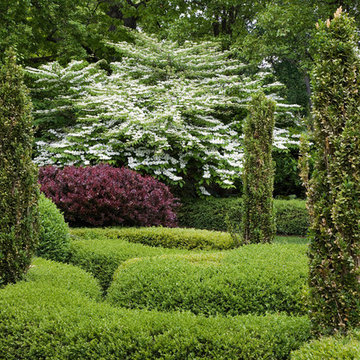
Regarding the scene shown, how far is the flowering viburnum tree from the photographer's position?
9.45m

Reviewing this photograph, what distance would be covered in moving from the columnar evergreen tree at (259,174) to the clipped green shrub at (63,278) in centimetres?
247

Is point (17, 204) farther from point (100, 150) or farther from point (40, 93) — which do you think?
point (40, 93)

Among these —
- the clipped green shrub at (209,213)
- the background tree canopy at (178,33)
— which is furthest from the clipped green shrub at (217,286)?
the background tree canopy at (178,33)

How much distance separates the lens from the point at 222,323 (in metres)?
2.92

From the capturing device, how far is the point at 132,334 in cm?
287

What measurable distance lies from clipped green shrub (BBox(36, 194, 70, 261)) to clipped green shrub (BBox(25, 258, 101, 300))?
58 cm

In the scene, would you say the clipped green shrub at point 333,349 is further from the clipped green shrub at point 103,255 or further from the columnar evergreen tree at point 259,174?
the clipped green shrub at point 103,255

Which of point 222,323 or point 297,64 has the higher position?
point 297,64

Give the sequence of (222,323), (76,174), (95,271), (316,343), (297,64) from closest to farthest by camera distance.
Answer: (316,343), (222,323), (95,271), (76,174), (297,64)

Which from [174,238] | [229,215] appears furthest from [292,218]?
[174,238]

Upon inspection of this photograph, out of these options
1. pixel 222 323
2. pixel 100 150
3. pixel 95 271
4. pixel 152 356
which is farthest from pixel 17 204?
pixel 100 150

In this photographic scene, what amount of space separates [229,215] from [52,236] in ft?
16.7

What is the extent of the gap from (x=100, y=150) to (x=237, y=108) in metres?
4.53

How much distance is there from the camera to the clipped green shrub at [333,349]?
6.98 ft
